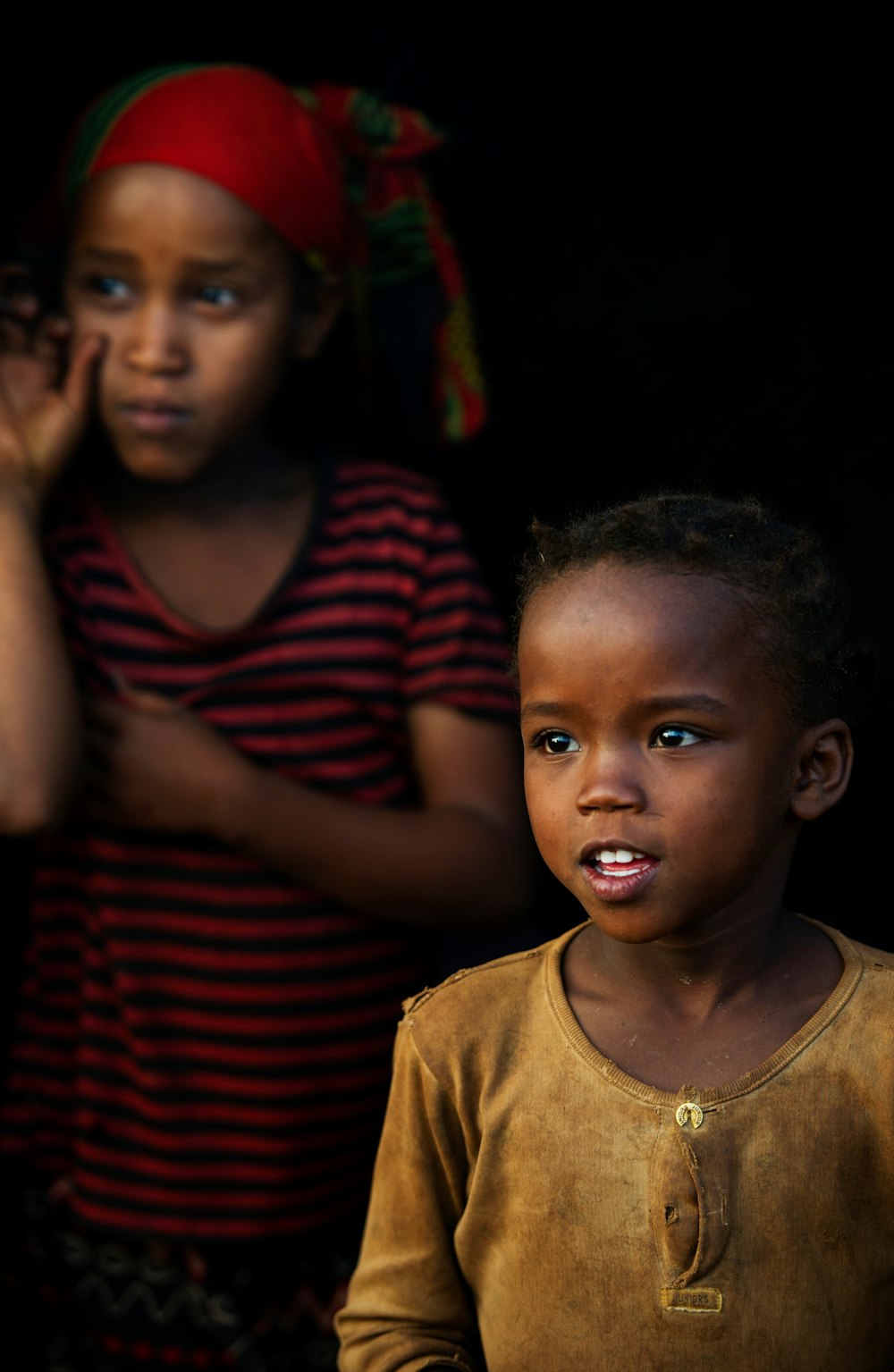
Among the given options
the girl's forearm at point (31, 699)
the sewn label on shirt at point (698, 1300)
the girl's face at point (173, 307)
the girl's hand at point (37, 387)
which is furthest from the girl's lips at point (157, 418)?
the sewn label on shirt at point (698, 1300)

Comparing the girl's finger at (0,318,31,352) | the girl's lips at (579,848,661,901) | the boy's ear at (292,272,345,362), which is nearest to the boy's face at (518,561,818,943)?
the girl's lips at (579,848,661,901)

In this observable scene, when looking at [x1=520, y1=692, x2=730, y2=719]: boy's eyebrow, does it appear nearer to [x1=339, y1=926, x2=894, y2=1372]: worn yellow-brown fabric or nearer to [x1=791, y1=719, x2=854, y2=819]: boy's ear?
[x1=791, y1=719, x2=854, y2=819]: boy's ear

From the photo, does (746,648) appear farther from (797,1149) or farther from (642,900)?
(797,1149)

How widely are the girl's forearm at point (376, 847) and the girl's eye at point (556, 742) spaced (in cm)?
69

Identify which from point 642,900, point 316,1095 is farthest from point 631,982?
point 316,1095

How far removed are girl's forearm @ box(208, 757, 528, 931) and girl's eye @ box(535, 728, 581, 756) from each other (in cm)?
69

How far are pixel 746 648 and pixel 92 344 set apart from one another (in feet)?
3.91

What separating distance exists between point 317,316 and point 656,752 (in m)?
1.23

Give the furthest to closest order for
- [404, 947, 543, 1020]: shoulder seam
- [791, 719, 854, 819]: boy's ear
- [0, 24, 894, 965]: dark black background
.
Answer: [0, 24, 894, 965]: dark black background, [404, 947, 543, 1020]: shoulder seam, [791, 719, 854, 819]: boy's ear

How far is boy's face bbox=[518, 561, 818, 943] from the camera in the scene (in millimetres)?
1304

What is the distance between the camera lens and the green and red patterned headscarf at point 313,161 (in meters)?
2.11

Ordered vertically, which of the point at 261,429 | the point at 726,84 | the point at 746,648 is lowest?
the point at 746,648

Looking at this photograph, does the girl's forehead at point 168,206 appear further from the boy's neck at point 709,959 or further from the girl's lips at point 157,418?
the boy's neck at point 709,959

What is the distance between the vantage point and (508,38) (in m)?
2.94
